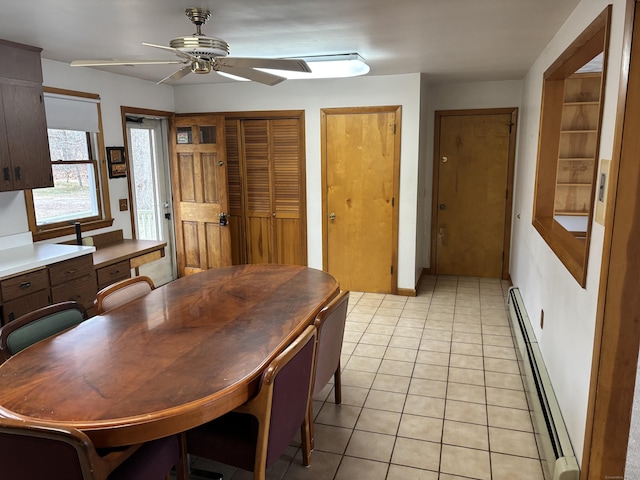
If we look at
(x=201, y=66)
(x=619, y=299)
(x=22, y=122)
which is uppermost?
(x=201, y=66)

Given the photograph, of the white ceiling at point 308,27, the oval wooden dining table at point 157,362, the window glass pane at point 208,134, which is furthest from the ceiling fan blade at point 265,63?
the window glass pane at point 208,134

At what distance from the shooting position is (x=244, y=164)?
208 inches

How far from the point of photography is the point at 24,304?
3092 mm

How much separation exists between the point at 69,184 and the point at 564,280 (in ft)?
13.0

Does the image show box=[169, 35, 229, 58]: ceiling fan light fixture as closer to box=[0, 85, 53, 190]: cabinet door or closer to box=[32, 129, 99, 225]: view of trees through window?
box=[0, 85, 53, 190]: cabinet door

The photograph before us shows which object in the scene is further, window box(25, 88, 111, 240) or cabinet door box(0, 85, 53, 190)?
window box(25, 88, 111, 240)

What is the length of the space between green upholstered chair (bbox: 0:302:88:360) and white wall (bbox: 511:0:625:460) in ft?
8.06

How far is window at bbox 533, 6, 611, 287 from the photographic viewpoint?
2.27 m

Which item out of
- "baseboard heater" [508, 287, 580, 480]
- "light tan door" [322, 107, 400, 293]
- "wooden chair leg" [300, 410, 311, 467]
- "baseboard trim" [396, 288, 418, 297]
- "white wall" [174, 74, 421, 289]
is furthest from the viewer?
"baseboard trim" [396, 288, 418, 297]

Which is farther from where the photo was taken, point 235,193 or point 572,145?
point 235,193

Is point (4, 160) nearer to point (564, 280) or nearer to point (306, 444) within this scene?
point (306, 444)

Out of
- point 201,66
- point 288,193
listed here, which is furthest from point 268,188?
point 201,66

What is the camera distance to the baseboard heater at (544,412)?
206cm

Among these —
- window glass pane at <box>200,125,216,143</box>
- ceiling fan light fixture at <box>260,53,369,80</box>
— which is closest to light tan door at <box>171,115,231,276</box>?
window glass pane at <box>200,125,216,143</box>
